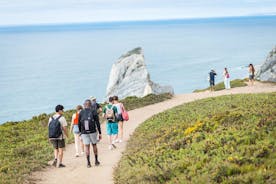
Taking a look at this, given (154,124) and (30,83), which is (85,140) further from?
(30,83)

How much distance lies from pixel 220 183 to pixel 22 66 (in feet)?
555

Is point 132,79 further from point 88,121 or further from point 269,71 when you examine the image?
point 88,121

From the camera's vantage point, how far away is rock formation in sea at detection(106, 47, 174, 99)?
50.2m

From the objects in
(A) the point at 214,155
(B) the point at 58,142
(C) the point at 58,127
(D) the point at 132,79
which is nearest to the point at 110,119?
(B) the point at 58,142

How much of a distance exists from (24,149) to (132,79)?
32.4 meters

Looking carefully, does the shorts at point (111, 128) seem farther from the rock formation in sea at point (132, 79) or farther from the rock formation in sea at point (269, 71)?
the rock formation in sea at point (269, 71)

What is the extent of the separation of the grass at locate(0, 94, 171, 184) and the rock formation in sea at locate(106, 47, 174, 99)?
900 cm

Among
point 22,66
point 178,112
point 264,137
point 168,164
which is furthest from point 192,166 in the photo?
point 22,66

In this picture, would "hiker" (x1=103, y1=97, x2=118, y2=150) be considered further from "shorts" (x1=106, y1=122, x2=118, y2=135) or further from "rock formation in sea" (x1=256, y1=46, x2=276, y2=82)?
"rock formation in sea" (x1=256, y1=46, x2=276, y2=82)

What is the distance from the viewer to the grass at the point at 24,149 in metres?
18.7

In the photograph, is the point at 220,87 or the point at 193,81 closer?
the point at 220,87

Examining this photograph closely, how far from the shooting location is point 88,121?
18438mm

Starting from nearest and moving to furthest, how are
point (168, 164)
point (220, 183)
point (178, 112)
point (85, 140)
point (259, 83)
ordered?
point (220, 183) → point (168, 164) → point (85, 140) → point (178, 112) → point (259, 83)

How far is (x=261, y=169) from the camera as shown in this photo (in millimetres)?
12266
